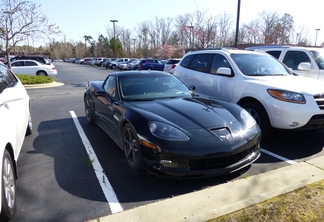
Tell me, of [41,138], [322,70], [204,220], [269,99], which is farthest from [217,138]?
[322,70]

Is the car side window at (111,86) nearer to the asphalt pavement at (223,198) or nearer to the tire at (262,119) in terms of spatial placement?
the asphalt pavement at (223,198)

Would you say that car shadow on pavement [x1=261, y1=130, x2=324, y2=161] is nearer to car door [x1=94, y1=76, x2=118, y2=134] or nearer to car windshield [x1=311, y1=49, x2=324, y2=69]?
car windshield [x1=311, y1=49, x2=324, y2=69]

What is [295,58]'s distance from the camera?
730 cm

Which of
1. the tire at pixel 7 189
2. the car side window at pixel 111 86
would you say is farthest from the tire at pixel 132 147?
the tire at pixel 7 189

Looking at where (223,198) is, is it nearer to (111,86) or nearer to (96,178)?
(96,178)

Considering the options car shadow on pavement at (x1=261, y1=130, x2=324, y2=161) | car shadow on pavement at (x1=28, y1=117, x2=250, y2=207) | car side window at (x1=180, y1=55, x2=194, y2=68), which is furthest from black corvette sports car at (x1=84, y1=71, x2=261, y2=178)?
car side window at (x1=180, y1=55, x2=194, y2=68)

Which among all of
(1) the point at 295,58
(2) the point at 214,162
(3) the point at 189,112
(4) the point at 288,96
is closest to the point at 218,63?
(4) the point at 288,96

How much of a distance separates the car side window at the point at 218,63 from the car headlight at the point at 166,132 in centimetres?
289

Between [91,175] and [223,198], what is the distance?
1801mm

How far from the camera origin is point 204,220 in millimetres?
2273

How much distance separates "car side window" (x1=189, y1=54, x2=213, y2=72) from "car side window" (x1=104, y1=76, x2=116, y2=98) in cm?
238

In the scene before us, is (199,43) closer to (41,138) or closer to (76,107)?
(76,107)

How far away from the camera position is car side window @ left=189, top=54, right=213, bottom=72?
5.79 metres

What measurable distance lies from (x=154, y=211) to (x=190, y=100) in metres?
2.02
